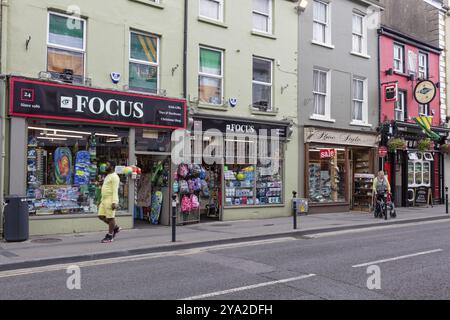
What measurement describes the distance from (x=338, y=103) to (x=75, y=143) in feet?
38.6

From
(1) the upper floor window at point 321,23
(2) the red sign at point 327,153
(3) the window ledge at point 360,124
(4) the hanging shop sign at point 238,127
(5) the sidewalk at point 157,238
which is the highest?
(1) the upper floor window at point 321,23

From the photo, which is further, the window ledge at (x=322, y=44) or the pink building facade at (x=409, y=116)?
the pink building facade at (x=409, y=116)

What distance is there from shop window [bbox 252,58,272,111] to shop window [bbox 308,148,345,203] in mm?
3101

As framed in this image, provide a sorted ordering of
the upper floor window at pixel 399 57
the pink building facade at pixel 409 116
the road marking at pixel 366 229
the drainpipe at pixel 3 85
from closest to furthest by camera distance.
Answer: the drainpipe at pixel 3 85 < the road marking at pixel 366 229 < the pink building facade at pixel 409 116 < the upper floor window at pixel 399 57

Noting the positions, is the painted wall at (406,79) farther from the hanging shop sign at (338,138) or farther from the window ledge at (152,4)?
the window ledge at (152,4)

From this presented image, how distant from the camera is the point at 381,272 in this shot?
7.90 m

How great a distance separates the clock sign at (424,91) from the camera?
74.2 ft

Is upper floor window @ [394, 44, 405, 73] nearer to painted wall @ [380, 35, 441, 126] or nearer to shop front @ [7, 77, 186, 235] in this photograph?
painted wall @ [380, 35, 441, 126]

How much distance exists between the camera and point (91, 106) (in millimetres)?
12867

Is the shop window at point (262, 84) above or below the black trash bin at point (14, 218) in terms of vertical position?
above

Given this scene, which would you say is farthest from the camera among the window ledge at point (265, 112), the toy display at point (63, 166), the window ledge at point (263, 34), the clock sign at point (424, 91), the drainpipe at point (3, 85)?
the clock sign at point (424, 91)

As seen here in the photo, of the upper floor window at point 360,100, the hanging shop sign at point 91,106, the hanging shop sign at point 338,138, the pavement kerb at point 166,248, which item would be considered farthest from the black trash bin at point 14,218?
the upper floor window at point 360,100

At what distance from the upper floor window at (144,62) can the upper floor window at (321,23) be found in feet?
26.2

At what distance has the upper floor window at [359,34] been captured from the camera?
69.2ft
